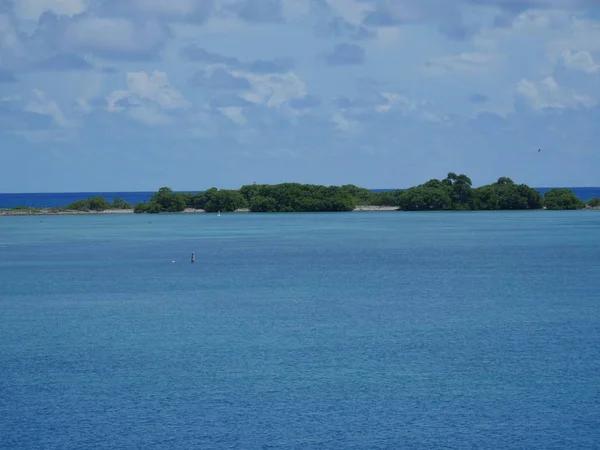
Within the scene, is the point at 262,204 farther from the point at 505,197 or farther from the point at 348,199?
the point at 505,197

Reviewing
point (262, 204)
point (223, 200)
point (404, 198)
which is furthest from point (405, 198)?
point (223, 200)

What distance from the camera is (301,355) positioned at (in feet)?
118

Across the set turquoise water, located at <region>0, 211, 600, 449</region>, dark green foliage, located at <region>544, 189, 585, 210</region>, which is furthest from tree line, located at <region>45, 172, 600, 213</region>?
turquoise water, located at <region>0, 211, 600, 449</region>

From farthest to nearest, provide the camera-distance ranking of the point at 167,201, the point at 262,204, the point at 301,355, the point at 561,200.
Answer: the point at 262,204 < the point at 167,201 < the point at 561,200 < the point at 301,355

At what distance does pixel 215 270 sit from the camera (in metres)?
69.2

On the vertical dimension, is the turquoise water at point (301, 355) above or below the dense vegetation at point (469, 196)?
below

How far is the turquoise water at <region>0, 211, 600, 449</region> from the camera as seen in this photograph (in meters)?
26.6

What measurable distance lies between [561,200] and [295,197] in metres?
53.1

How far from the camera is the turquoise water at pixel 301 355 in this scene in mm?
26641

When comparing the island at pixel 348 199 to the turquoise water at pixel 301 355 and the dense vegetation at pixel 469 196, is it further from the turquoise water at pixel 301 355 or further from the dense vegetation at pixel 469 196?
the turquoise water at pixel 301 355

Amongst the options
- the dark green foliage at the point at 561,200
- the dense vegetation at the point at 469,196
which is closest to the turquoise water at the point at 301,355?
the dense vegetation at the point at 469,196

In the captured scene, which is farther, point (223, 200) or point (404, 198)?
point (404, 198)

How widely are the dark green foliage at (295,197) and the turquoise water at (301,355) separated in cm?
12120

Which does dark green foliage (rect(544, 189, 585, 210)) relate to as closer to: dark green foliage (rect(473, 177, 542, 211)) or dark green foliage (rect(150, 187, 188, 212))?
dark green foliage (rect(473, 177, 542, 211))
